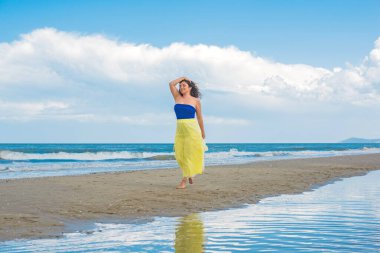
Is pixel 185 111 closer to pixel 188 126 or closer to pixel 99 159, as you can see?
pixel 188 126

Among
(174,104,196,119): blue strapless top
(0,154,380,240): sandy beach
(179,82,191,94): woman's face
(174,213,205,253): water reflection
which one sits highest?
(179,82,191,94): woman's face

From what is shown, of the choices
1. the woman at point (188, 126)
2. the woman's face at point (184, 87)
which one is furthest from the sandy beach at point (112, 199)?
the woman's face at point (184, 87)

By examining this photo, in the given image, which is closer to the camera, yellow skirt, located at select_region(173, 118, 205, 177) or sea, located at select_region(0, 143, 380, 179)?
yellow skirt, located at select_region(173, 118, 205, 177)

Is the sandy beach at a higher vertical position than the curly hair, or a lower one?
lower

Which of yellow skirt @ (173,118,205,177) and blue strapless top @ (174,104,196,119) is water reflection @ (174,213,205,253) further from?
blue strapless top @ (174,104,196,119)

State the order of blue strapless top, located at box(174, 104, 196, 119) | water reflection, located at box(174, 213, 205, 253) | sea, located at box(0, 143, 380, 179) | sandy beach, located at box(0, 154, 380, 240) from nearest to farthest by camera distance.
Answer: water reflection, located at box(174, 213, 205, 253) < sandy beach, located at box(0, 154, 380, 240) < blue strapless top, located at box(174, 104, 196, 119) < sea, located at box(0, 143, 380, 179)

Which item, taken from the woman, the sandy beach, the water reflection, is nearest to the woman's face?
the woman

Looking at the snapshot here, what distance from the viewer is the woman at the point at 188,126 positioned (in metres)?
10.9

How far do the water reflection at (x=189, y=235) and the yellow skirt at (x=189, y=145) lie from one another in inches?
137

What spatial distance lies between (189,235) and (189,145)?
200 inches

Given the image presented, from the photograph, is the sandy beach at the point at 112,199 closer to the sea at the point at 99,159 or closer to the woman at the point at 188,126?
the woman at the point at 188,126

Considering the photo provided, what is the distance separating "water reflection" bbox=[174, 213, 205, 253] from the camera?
520cm

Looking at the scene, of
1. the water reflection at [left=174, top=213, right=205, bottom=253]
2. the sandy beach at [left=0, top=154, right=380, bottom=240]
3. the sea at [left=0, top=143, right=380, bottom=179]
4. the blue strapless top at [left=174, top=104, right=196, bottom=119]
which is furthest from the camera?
the sea at [left=0, top=143, right=380, bottom=179]

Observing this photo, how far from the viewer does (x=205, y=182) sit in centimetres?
1291
